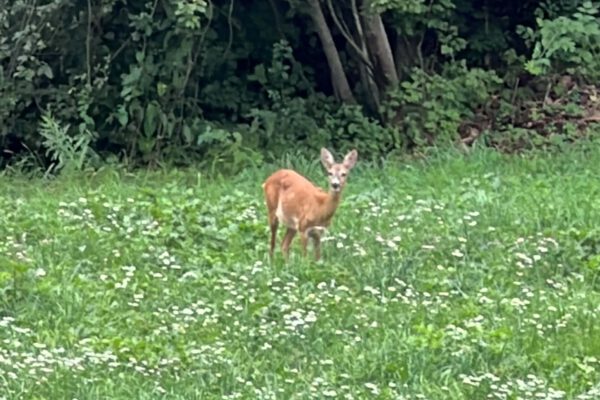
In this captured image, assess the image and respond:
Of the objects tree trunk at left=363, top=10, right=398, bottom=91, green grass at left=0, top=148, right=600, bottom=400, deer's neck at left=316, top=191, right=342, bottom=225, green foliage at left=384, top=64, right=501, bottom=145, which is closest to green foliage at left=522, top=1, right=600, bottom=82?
green foliage at left=384, top=64, right=501, bottom=145

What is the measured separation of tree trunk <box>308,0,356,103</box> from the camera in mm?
15305

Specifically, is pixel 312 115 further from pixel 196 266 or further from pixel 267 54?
pixel 196 266

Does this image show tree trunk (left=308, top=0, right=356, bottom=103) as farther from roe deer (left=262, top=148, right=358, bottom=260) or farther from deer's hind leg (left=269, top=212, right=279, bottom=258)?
deer's hind leg (left=269, top=212, right=279, bottom=258)

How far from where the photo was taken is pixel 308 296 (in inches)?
328

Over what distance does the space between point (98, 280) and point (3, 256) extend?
75cm

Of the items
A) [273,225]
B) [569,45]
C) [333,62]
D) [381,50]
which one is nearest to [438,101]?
[381,50]

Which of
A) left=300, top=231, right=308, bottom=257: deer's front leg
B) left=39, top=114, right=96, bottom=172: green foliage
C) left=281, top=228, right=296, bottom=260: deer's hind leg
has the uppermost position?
left=300, top=231, right=308, bottom=257: deer's front leg

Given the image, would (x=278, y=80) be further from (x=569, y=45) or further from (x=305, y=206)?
(x=305, y=206)

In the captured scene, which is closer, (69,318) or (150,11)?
(69,318)

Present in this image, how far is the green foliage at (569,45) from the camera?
14617 mm

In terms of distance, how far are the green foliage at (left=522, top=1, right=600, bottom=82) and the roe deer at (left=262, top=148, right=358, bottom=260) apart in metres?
5.21

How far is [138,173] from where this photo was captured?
45.3 feet

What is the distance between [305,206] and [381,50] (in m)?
5.83

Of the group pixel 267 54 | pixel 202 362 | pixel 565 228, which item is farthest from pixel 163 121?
pixel 202 362
